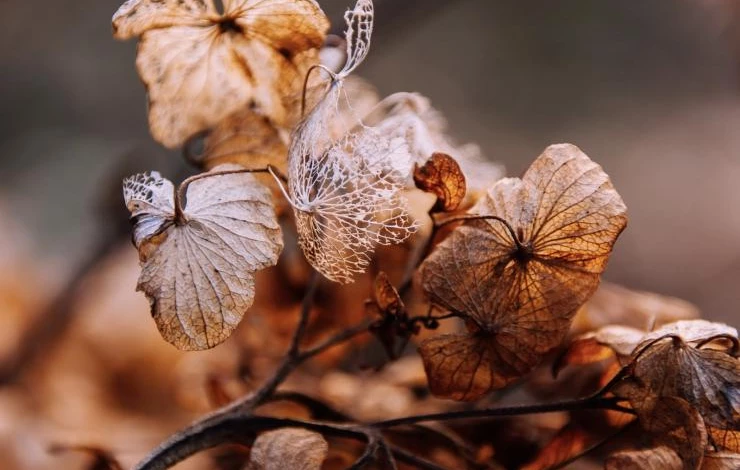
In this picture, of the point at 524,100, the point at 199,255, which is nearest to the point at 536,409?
the point at 199,255

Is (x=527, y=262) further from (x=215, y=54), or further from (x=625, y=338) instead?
(x=215, y=54)

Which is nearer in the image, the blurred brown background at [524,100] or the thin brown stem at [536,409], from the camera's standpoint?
the thin brown stem at [536,409]

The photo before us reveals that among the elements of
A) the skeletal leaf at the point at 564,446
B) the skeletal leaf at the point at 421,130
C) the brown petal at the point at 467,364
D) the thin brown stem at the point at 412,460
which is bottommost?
the thin brown stem at the point at 412,460

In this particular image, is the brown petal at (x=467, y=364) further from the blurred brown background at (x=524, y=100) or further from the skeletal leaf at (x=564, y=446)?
the blurred brown background at (x=524, y=100)

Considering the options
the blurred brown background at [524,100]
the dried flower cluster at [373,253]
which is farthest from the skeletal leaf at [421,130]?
the blurred brown background at [524,100]

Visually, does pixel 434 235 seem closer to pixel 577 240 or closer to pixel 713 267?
pixel 577 240

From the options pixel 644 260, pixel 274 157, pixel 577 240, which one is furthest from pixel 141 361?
pixel 644 260

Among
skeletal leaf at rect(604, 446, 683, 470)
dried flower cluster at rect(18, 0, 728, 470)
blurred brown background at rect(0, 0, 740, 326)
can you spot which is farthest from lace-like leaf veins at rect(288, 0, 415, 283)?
blurred brown background at rect(0, 0, 740, 326)
